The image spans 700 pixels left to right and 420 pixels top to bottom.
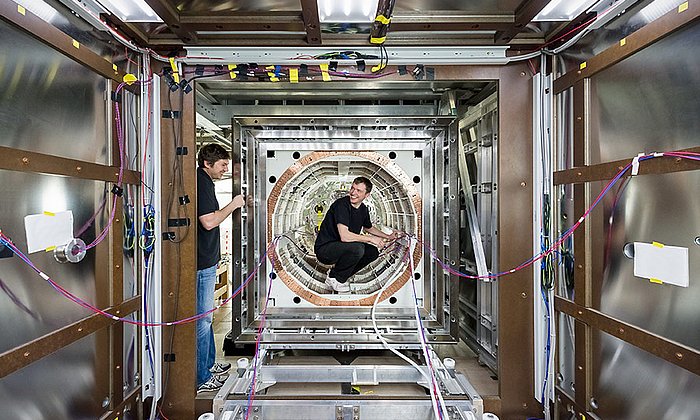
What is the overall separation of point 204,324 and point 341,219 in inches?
46.6

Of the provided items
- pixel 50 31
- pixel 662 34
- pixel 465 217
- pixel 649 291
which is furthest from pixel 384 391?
pixel 50 31

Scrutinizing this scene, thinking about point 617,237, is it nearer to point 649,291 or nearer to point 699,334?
point 649,291

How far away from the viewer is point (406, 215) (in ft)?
10.1

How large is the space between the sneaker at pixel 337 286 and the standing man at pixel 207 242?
0.86 m

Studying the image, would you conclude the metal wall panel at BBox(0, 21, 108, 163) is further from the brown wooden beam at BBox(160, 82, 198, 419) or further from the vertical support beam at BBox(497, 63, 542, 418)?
the vertical support beam at BBox(497, 63, 542, 418)

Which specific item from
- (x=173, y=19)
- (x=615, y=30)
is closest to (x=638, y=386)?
(x=615, y=30)

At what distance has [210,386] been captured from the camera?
261cm

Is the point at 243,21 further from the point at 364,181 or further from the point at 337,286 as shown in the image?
the point at 337,286

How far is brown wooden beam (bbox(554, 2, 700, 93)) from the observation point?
1376mm

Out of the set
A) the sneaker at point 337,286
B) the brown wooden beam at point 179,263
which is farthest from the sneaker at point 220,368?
the sneaker at point 337,286

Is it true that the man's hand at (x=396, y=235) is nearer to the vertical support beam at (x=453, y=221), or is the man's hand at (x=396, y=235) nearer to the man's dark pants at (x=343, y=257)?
the man's dark pants at (x=343, y=257)

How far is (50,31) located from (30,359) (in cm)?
123

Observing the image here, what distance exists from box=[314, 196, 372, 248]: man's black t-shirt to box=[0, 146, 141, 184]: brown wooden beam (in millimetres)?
1437

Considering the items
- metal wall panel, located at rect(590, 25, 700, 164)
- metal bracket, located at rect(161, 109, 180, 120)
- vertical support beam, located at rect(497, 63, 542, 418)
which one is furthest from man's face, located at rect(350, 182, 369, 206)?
metal wall panel, located at rect(590, 25, 700, 164)
